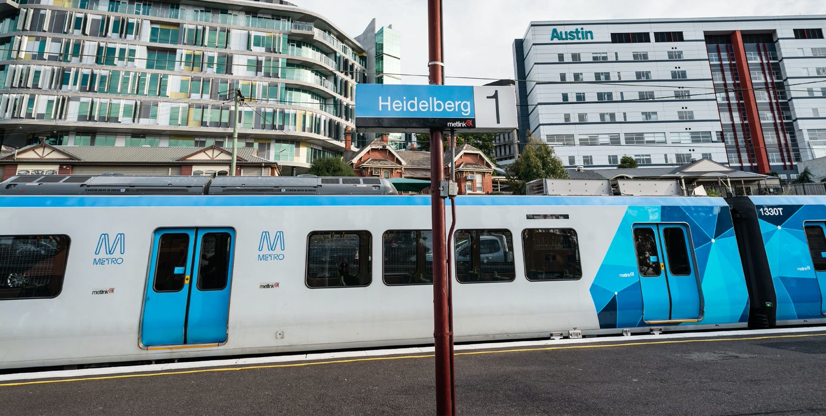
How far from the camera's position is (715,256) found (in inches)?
286

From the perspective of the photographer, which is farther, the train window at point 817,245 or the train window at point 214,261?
the train window at point 817,245

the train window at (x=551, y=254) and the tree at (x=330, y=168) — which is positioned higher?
the tree at (x=330, y=168)

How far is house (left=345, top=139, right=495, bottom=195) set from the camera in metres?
40.9

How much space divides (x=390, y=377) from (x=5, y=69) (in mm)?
57131

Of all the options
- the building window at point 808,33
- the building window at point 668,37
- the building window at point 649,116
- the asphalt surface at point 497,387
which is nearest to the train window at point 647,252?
the asphalt surface at point 497,387

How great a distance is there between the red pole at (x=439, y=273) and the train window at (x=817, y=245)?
9.23 meters

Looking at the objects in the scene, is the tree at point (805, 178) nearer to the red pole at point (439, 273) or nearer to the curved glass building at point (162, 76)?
the curved glass building at point (162, 76)

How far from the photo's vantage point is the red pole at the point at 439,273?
259 centimetres

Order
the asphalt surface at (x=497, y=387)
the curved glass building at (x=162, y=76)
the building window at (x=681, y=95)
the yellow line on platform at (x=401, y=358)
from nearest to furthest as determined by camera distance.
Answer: the asphalt surface at (x=497, y=387) → the yellow line on platform at (x=401, y=358) → the curved glass building at (x=162, y=76) → the building window at (x=681, y=95)

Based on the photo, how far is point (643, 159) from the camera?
5984 centimetres

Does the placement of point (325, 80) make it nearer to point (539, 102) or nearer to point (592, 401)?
point (539, 102)

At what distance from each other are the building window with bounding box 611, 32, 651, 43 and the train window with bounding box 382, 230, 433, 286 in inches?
2892

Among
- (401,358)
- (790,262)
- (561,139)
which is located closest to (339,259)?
(401,358)

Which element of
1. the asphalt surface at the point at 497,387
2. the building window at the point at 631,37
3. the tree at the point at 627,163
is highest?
the building window at the point at 631,37
